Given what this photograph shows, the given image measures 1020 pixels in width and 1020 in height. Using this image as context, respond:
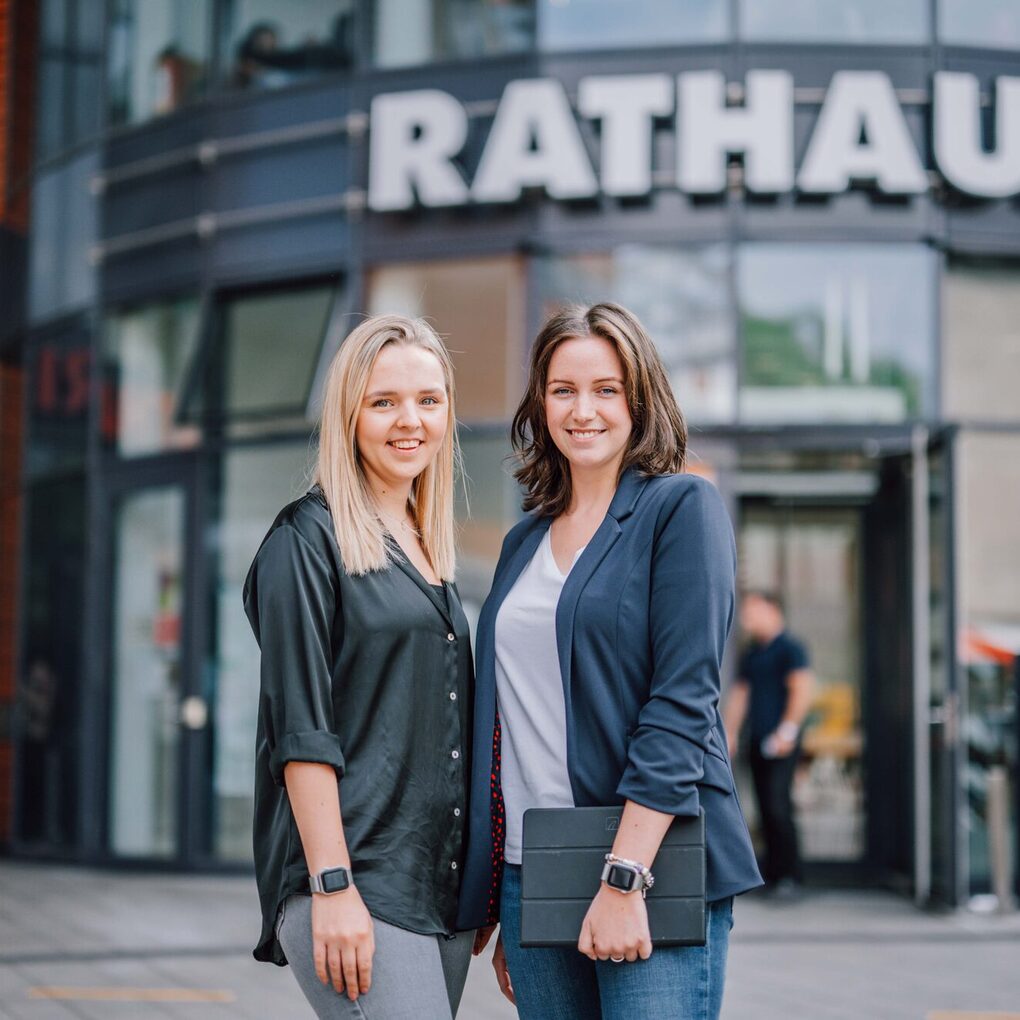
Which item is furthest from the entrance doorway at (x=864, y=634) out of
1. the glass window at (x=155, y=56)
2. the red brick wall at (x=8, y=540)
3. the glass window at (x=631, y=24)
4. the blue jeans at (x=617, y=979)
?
the blue jeans at (x=617, y=979)

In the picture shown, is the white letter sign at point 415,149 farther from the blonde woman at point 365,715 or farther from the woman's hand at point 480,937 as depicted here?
the woman's hand at point 480,937

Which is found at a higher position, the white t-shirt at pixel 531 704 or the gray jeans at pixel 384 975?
the white t-shirt at pixel 531 704

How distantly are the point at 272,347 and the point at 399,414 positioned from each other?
23.3ft

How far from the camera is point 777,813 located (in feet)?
28.6

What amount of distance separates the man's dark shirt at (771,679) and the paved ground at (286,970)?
3.48 ft

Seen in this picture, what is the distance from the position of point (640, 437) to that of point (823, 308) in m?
6.36

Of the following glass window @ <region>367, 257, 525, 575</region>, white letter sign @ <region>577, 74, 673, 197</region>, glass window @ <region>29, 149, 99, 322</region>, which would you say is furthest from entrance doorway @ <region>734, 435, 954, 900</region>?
glass window @ <region>29, 149, 99, 322</region>

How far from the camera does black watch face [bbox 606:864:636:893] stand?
2428 mm

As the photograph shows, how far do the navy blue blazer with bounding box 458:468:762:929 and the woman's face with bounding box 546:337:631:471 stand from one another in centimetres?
12

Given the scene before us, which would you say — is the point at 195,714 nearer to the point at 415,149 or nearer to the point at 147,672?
the point at 147,672

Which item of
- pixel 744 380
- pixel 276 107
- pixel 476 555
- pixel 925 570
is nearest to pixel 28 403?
pixel 276 107

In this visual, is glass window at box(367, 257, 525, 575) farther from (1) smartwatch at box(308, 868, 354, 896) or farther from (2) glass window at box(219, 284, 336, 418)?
(1) smartwatch at box(308, 868, 354, 896)

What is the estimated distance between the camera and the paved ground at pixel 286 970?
5.74 meters

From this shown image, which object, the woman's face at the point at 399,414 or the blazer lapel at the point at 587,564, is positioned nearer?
the blazer lapel at the point at 587,564
